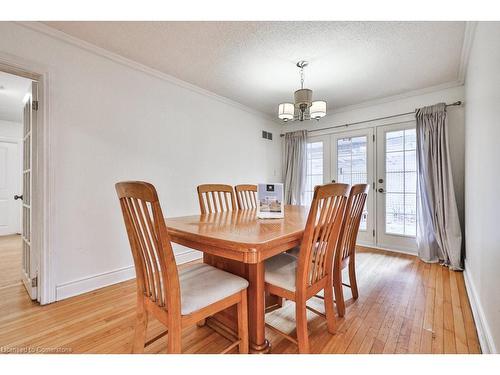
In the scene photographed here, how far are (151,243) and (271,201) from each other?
959 millimetres

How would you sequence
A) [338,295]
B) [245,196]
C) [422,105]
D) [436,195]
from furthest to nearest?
[422,105], [436,195], [245,196], [338,295]

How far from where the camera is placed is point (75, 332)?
5.11 ft

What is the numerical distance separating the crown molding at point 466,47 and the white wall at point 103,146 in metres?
2.83

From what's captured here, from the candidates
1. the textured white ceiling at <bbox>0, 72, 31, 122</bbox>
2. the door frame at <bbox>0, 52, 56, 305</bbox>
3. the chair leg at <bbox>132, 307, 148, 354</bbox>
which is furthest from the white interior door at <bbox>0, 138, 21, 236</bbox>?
the chair leg at <bbox>132, 307, 148, 354</bbox>

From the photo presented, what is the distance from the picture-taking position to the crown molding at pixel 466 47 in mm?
1874

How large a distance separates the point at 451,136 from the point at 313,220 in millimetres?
3021

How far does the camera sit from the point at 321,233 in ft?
4.43

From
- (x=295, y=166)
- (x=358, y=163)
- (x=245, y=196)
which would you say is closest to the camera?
(x=245, y=196)

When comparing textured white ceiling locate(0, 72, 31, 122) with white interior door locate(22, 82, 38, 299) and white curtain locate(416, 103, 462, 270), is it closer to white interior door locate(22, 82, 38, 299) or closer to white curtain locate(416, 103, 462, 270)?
white interior door locate(22, 82, 38, 299)

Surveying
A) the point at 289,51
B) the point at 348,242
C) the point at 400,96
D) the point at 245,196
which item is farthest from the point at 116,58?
the point at 400,96

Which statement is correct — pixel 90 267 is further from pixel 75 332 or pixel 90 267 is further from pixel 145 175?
pixel 145 175

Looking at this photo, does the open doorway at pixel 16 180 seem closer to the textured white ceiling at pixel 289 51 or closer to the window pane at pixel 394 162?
the textured white ceiling at pixel 289 51

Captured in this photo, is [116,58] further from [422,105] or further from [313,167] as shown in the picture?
[422,105]

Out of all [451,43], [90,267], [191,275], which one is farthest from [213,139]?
[451,43]
